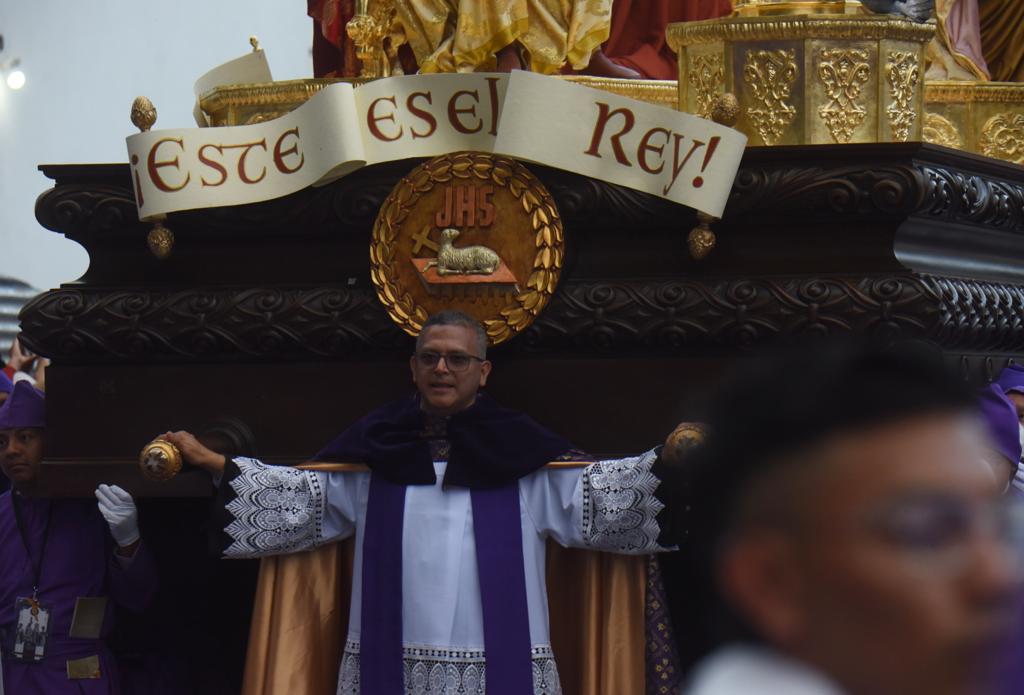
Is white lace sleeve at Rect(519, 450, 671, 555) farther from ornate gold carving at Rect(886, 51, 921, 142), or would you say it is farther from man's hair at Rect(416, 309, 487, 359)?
ornate gold carving at Rect(886, 51, 921, 142)

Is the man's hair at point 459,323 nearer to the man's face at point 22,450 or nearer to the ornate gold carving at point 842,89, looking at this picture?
the ornate gold carving at point 842,89

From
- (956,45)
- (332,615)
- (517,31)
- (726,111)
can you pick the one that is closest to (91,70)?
(517,31)

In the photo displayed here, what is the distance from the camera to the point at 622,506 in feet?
10.8

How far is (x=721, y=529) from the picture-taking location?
93cm

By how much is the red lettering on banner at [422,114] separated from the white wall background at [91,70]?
414 centimetres

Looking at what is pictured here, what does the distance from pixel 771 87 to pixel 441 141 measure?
0.76 metres

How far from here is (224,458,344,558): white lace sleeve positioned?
→ 3.48 m

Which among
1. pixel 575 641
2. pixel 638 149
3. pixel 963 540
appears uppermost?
pixel 638 149

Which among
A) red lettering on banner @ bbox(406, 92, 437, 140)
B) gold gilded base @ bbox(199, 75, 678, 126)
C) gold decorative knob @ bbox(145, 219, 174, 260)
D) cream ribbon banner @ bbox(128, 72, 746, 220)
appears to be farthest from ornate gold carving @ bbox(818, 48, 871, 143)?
gold decorative knob @ bbox(145, 219, 174, 260)

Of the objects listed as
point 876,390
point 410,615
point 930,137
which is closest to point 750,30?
point 930,137

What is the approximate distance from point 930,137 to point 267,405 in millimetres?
1931

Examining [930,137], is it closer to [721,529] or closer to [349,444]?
[349,444]

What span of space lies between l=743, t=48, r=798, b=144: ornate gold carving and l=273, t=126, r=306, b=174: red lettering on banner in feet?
3.33

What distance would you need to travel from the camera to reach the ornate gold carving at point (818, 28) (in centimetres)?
374
